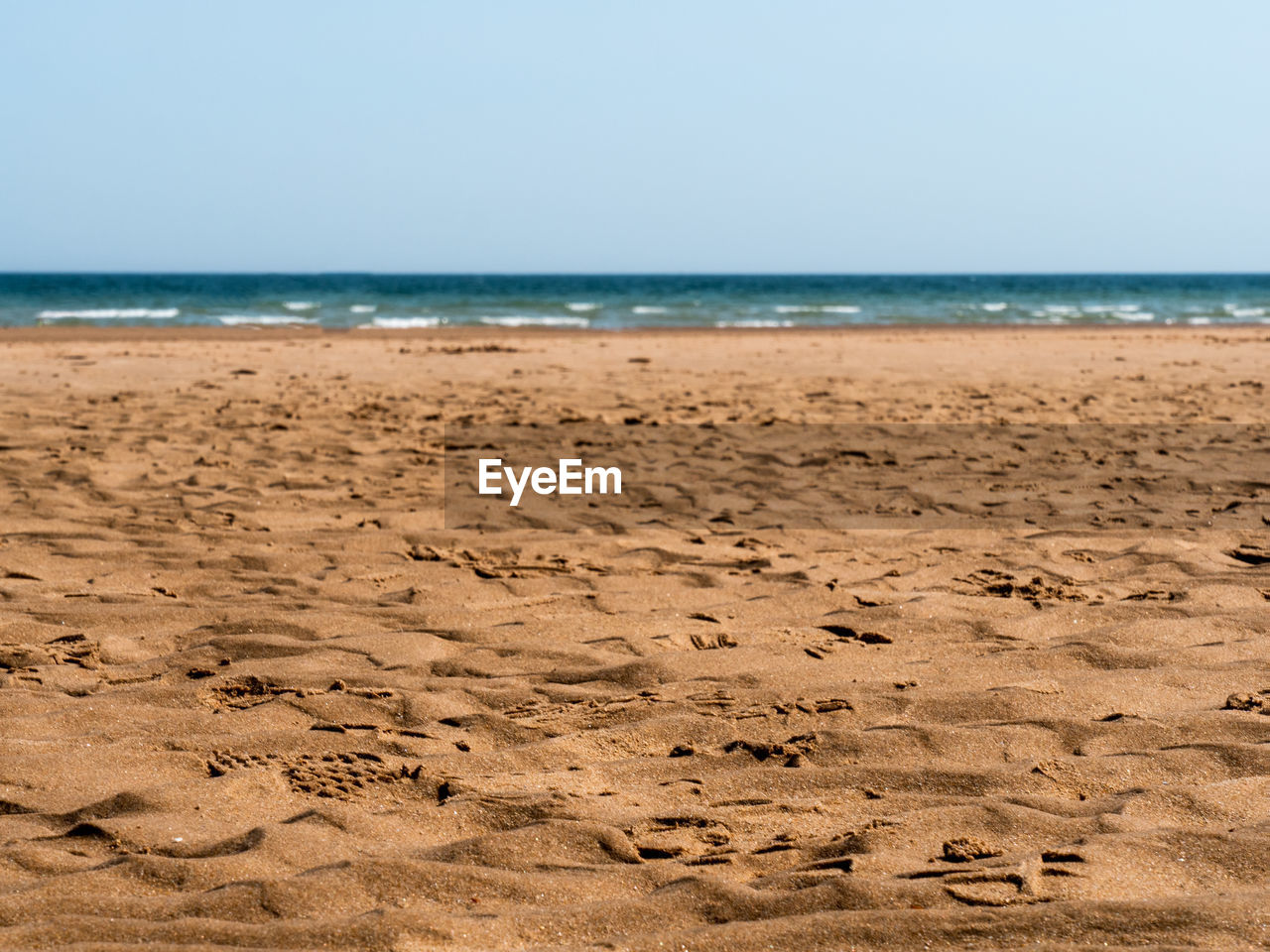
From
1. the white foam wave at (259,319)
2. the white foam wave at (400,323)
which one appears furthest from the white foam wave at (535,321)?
the white foam wave at (259,319)

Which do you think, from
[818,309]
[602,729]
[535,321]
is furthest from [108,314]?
[602,729]

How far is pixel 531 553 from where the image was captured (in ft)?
16.1

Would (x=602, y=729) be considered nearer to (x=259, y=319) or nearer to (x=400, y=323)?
(x=400, y=323)

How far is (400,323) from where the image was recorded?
24.2 meters

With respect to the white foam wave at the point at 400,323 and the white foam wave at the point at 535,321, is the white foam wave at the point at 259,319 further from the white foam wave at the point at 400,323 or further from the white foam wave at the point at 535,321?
the white foam wave at the point at 535,321

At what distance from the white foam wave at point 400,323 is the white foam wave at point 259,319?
1669 millimetres

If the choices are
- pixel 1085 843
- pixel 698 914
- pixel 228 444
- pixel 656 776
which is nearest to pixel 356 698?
pixel 656 776

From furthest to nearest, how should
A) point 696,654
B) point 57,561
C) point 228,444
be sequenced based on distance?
point 228,444
point 57,561
point 696,654

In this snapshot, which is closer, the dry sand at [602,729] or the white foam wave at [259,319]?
the dry sand at [602,729]

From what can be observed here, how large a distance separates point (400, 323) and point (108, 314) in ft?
27.9

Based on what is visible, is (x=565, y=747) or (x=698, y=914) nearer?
(x=698, y=914)

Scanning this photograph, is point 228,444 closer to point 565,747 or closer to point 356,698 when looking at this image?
point 356,698

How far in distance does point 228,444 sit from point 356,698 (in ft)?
14.9

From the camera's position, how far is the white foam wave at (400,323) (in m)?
23.0
